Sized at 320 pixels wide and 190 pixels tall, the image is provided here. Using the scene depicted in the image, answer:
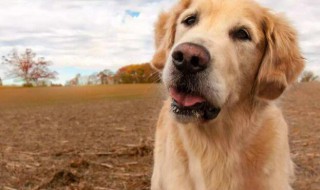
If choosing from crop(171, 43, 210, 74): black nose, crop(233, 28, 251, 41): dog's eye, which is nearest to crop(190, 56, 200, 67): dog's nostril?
crop(171, 43, 210, 74): black nose

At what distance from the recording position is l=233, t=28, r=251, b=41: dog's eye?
366 centimetres

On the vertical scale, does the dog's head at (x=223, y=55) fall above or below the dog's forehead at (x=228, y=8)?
below

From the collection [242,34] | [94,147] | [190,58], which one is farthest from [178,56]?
[94,147]

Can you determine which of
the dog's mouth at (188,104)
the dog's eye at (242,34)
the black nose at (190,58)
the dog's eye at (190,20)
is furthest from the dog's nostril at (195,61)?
the dog's eye at (190,20)

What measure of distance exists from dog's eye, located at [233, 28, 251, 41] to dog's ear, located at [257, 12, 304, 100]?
0.91 feet

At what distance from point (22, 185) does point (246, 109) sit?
3422 millimetres

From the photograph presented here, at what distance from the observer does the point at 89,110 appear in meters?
14.2

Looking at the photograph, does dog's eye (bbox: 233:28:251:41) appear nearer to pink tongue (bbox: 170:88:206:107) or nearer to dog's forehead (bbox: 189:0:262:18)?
dog's forehead (bbox: 189:0:262:18)

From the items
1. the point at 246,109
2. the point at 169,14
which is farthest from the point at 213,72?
the point at 169,14

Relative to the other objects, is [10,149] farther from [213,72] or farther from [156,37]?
[213,72]

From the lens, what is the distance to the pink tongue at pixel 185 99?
3.39 m

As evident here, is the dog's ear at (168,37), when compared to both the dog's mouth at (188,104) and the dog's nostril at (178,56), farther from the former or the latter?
the dog's nostril at (178,56)

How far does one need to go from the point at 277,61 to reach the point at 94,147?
4821mm

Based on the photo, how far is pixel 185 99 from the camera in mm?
3422
